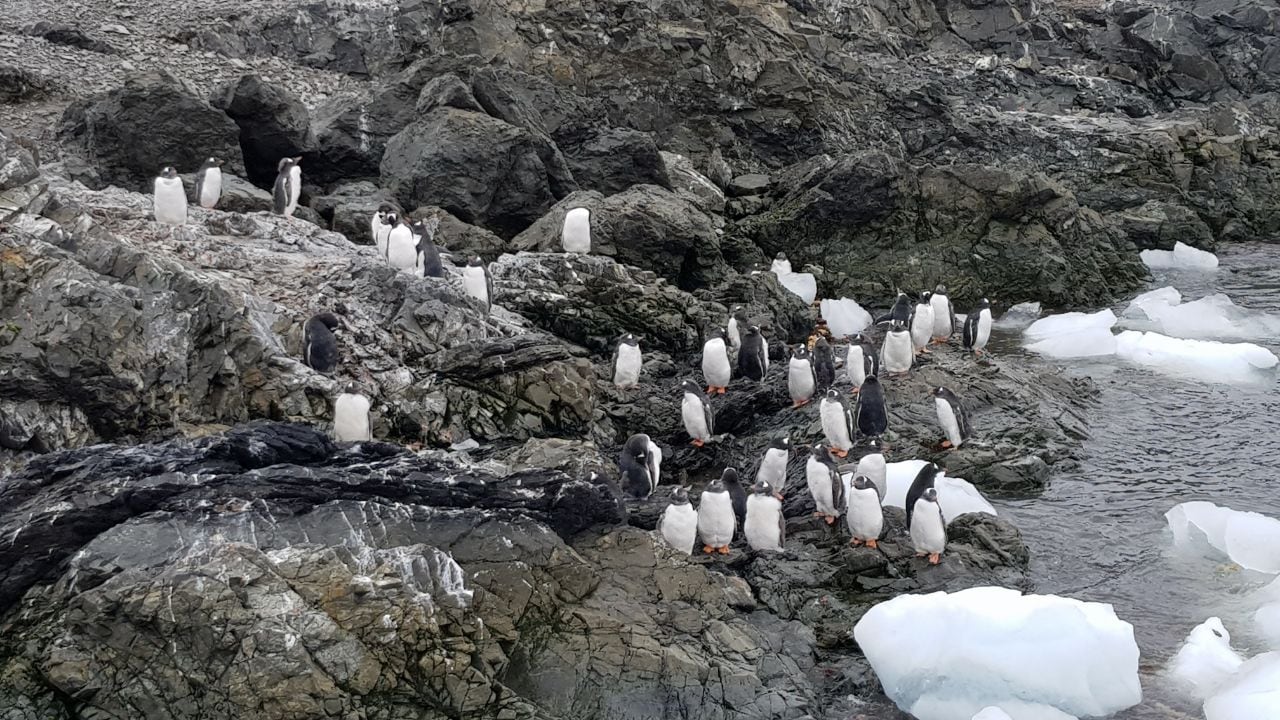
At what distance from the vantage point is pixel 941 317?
65.2ft

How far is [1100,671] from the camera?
981 centimetres

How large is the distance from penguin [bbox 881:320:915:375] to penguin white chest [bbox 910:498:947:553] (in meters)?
4.77

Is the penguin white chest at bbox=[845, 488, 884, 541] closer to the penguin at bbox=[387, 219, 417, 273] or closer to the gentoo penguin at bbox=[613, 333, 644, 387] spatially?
the gentoo penguin at bbox=[613, 333, 644, 387]

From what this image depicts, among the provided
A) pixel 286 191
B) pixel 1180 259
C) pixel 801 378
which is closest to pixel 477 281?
pixel 286 191

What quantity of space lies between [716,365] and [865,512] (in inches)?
177

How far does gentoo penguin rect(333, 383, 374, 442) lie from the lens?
13.1m

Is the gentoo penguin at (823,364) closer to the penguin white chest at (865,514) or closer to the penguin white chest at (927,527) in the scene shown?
the penguin white chest at (865,514)

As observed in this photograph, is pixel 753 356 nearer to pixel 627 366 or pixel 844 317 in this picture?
pixel 627 366

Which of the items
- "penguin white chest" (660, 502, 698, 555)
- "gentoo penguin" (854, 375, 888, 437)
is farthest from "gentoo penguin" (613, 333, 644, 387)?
"penguin white chest" (660, 502, 698, 555)

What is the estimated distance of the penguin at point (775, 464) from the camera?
46.3ft

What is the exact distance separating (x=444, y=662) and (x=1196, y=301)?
17991mm

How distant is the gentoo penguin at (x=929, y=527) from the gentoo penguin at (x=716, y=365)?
4768mm

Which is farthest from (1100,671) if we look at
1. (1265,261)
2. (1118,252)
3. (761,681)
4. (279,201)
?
A: (1265,261)

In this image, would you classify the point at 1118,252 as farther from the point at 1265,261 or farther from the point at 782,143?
the point at 782,143
